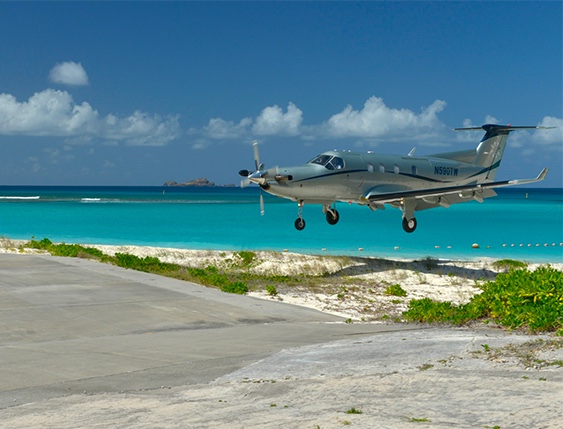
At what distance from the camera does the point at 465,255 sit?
48750 millimetres

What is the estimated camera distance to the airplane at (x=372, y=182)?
29703mm

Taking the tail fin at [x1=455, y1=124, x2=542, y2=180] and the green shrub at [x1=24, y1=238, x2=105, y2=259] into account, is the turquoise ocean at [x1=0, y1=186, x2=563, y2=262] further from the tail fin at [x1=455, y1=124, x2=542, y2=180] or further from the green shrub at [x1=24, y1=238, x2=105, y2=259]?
the green shrub at [x1=24, y1=238, x2=105, y2=259]

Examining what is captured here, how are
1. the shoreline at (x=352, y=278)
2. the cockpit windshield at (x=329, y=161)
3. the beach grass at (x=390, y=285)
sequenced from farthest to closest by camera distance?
the cockpit windshield at (x=329, y=161) → the shoreline at (x=352, y=278) → the beach grass at (x=390, y=285)

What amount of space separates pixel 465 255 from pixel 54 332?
123 ft

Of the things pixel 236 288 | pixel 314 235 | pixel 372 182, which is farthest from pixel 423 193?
pixel 314 235

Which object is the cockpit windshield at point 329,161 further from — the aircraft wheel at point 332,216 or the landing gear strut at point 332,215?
the aircraft wheel at point 332,216

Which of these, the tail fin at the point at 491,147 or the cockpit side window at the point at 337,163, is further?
the tail fin at the point at 491,147

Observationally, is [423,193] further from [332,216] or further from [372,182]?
[332,216]

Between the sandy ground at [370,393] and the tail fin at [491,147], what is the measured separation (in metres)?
25.8

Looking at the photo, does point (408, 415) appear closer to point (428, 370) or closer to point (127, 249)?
point (428, 370)

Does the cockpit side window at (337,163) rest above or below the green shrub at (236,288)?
above

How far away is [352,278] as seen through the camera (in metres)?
29.1

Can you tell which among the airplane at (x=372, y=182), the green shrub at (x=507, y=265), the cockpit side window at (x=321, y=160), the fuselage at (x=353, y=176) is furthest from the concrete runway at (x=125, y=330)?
the green shrub at (x=507, y=265)

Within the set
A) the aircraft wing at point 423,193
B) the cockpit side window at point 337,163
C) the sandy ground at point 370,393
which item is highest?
the cockpit side window at point 337,163
